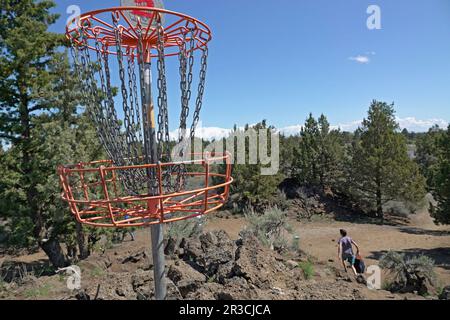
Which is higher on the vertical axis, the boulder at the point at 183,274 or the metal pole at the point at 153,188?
the metal pole at the point at 153,188

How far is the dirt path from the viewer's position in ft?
46.0

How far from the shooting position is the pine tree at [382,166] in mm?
21938

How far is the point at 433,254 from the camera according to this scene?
14.3 meters

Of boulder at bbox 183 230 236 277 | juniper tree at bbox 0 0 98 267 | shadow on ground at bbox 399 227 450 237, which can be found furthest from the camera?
shadow on ground at bbox 399 227 450 237

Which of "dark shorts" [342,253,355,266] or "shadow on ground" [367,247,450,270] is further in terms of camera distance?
"shadow on ground" [367,247,450,270]

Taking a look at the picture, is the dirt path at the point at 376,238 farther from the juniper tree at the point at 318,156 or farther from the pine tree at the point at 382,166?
Result: the juniper tree at the point at 318,156

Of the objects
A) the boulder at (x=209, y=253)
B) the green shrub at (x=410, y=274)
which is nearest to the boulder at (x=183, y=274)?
the boulder at (x=209, y=253)

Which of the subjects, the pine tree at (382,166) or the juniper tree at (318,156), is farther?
the juniper tree at (318,156)

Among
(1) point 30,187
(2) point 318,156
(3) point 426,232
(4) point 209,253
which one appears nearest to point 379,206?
(3) point 426,232

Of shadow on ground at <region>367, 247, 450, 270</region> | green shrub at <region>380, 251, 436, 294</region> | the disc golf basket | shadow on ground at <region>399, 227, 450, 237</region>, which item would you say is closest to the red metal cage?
the disc golf basket

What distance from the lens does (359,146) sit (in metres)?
24.4

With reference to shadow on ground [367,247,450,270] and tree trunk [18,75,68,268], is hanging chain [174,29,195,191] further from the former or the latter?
shadow on ground [367,247,450,270]

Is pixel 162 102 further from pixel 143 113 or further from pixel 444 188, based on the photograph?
pixel 444 188

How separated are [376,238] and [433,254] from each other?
3.26 meters
